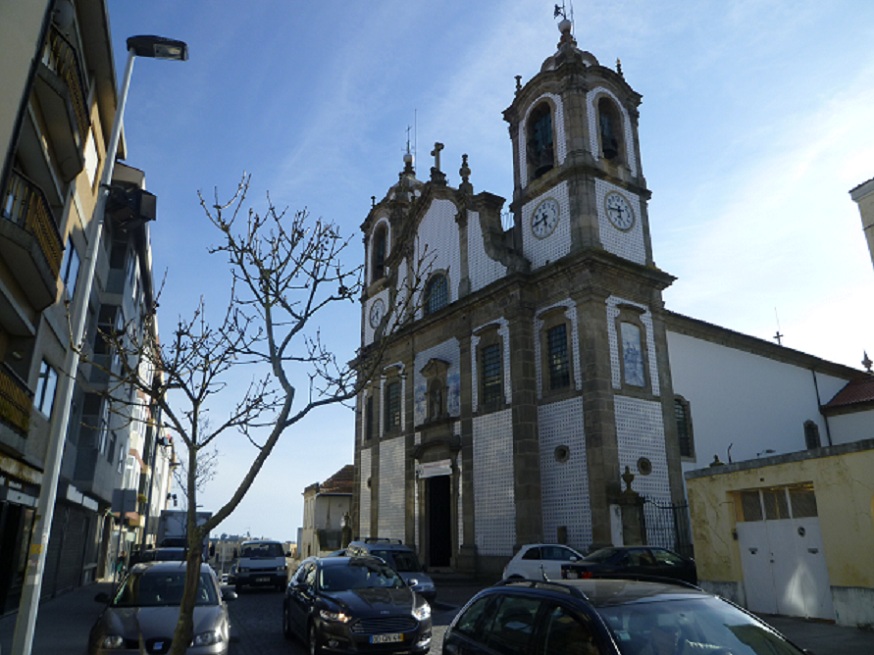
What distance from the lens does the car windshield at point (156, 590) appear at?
9.74 meters

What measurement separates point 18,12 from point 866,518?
57.2 ft

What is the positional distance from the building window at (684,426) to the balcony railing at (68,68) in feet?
71.0

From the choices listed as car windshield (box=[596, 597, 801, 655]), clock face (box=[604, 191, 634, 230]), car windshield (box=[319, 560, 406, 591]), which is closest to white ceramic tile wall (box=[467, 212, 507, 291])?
clock face (box=[604, 191, 634, 230])

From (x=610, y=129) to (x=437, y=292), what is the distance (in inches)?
413

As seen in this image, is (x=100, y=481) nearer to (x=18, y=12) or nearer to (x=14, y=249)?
(x=14, y=249)

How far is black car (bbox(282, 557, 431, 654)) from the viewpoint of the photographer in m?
9.45

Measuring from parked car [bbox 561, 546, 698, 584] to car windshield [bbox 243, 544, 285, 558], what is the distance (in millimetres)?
11978

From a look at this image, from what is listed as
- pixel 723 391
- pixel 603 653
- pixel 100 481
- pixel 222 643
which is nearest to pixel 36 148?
pixel 222 643

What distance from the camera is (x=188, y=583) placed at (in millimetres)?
6059

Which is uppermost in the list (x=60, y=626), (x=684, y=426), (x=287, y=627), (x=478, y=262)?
(x=478, y=262)

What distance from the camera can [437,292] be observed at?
30781 mm

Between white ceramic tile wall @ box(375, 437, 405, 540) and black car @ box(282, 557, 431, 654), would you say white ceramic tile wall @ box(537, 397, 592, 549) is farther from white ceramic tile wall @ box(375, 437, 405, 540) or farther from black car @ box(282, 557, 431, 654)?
black car @ box(282, 557, 431, 654)

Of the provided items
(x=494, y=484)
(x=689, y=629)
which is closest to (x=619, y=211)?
(x=494, y=484)

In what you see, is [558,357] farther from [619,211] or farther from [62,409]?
[62,409]
